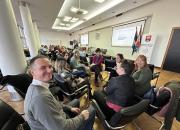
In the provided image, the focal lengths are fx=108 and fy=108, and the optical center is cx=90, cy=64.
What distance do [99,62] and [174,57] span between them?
3.77m

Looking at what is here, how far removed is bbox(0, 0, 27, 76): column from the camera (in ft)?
7.38

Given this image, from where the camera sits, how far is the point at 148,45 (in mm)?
5773

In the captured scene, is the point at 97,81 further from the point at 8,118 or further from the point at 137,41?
the point at 137,41

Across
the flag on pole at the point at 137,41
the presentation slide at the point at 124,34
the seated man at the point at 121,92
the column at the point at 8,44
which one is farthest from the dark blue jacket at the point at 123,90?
the presentation slide at the point at 124,34

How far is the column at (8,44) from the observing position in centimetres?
225

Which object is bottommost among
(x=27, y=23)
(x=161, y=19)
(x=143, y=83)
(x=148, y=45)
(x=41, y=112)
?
(x=143, y=83)

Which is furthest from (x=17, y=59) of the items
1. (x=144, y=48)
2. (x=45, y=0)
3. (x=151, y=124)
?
(x=144, y=48)

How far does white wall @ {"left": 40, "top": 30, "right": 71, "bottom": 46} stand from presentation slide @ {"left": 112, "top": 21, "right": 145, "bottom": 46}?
12.6 meters

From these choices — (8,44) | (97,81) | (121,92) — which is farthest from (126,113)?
(97,81)

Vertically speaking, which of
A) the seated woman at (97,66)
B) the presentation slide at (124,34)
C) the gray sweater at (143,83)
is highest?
the presentation slide at (124,34)

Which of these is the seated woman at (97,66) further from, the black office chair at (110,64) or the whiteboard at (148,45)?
the whiteboard at (148,45)

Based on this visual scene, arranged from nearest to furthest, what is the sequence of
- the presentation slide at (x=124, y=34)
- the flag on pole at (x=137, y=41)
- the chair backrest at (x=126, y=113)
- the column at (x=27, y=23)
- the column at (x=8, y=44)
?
the chair backrest at (x=126, y=113) → the column at (x=8, y=44) → the column at (x=27, y=23) → the flag on pole at (x=137, y=41) → the presentation slide at (x=124, y=34)

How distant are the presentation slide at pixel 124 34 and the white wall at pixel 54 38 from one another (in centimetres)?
1257

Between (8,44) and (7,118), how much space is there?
212 cm
